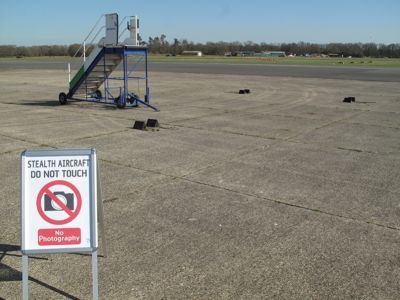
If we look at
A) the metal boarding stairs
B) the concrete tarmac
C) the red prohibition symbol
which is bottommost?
the concrete tarmac

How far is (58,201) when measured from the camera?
3.86 metres

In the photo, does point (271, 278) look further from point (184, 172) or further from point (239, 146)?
point (239, 146)

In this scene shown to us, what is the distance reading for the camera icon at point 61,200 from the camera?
3.85m

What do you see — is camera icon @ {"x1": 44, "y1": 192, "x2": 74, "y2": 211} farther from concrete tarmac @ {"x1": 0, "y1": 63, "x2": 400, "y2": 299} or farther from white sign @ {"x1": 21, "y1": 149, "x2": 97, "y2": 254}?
concrete tarmac @ {"x1": 0, "y1": 63, "x2": 400, "y2": 299}

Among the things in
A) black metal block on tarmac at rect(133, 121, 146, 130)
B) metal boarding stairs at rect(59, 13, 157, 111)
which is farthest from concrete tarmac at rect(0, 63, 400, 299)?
metal boarding stairs at rect(59, 13, 157, 111)

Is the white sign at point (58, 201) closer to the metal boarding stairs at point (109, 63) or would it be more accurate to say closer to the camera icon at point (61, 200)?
the camera icon at point (61, 200)

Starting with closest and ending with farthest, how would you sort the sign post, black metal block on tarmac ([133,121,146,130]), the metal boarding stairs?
the sign post
black metal block on tarmac ([133,121,146,130])
the metal boarding stairs

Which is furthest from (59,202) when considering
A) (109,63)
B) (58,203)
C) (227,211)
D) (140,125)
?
(109,63)

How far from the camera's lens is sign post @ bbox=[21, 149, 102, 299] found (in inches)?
149

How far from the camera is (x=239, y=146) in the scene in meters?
10.5

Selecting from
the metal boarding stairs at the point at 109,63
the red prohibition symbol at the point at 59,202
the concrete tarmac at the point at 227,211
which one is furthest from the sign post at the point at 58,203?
the metal boarding stairs at the point at 109,63

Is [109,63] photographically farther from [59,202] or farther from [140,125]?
[59,202]

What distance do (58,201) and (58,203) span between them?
0.02m

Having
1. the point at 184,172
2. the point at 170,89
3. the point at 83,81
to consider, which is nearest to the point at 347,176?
the point at 184,172
